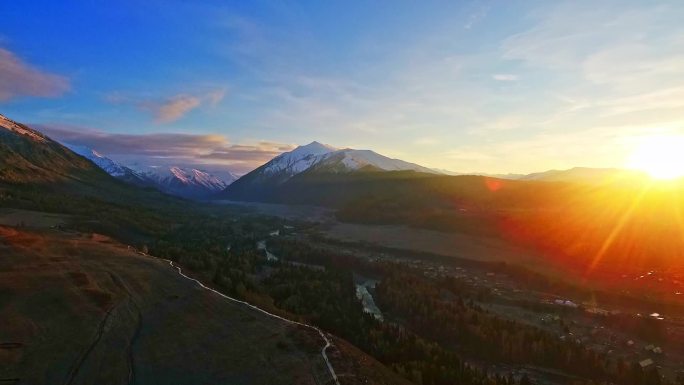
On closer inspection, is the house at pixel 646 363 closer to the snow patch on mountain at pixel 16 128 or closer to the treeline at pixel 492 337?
the treeline at pixel 492 337

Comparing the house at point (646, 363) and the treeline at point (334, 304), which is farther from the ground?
the treeline at point (334, 304)

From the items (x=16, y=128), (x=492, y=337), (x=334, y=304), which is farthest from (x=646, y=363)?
(x=16, y=128)

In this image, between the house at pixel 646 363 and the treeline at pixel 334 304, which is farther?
the house at pixel 646 363

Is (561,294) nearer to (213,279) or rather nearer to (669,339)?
(669,339)

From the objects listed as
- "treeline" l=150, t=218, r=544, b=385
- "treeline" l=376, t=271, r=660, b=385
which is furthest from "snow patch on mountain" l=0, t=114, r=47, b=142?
"treeline" l=376, t=271, r=660, b=385

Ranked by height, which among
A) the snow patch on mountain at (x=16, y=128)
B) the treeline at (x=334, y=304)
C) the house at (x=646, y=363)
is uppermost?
the snow patch on mountain at (x=16, y=128)

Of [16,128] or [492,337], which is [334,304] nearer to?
[492,337]

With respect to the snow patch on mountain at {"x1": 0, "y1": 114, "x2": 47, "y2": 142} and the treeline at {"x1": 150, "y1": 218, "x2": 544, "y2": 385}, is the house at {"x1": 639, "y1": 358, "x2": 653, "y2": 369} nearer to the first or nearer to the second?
the treeline at {"x1": 150, "y1": 218, "x2": 544, "y2": 385}

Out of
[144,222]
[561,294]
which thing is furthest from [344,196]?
[561,294]

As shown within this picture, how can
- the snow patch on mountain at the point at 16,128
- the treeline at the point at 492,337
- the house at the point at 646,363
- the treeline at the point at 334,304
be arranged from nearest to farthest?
the treeline at the point at 334,304 < the treeline at the point at 492,337 < the house at the point at 646,363 < the snow patch on mountain at the point at 16,128

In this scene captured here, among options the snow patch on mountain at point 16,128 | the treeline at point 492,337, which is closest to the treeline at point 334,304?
the treeline at point 492,337

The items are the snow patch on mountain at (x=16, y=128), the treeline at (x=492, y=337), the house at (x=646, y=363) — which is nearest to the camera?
the treeline at (x=492, y=337)
